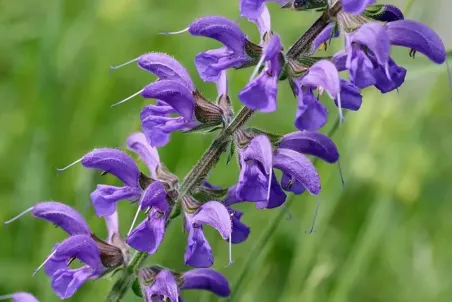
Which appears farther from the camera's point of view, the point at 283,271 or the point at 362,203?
the point at 362,203

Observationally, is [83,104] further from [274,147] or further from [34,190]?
[274,147]

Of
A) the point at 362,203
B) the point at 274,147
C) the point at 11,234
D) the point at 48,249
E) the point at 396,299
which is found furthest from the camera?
the point at 362,203

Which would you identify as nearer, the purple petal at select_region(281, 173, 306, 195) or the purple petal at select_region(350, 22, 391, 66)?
the purple petal at select_region(350, 22, 391, 66)

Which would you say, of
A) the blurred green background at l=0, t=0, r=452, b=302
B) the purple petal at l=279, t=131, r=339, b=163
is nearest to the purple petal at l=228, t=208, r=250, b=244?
the purple petal at l=279, t=131, r=339, b=163

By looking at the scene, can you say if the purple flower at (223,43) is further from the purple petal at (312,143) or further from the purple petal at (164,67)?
the purple petal at (312,143)

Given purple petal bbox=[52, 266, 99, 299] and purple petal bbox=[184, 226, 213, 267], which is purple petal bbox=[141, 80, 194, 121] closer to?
purple petal bbox=[184, 226, 213, 267]

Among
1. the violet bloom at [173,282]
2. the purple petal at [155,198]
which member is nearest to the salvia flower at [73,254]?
the violet bloom at [173,282]

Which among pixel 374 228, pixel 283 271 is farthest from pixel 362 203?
pixel 374 228
